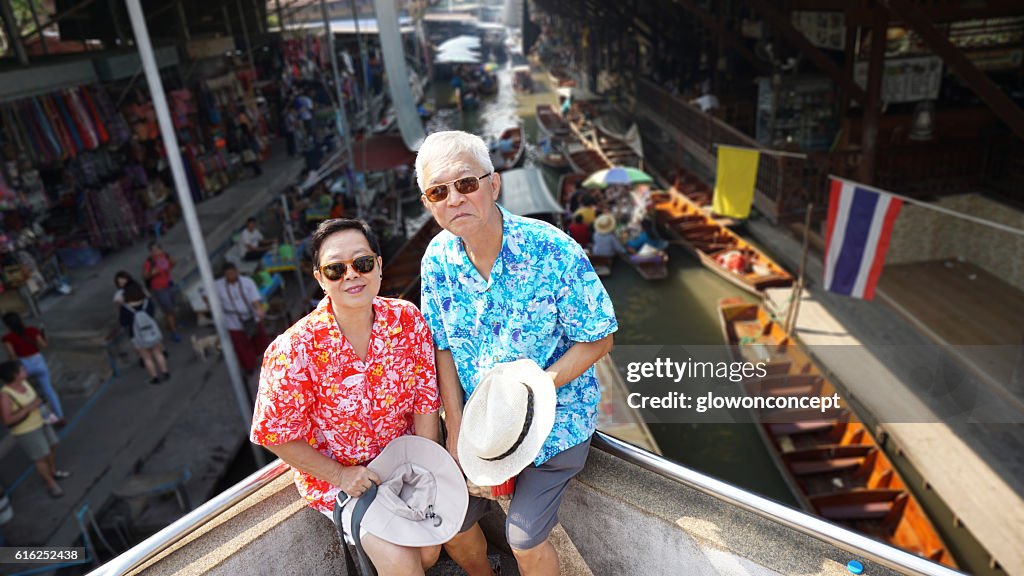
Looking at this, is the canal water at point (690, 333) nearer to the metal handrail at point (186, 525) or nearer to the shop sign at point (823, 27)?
the metal handrail at point (186, 525)

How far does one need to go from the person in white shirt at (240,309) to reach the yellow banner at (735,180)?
7.63 meters

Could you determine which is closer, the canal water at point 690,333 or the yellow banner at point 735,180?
the canal water at point 690,333

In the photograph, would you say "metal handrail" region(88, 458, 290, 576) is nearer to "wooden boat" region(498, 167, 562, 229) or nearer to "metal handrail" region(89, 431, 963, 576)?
"metal handrail" region(89, 431, 963, 576)

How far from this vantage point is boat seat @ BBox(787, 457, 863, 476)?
23.3 ft

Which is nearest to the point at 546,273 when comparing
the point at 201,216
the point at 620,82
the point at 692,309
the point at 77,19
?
the point at 692,309

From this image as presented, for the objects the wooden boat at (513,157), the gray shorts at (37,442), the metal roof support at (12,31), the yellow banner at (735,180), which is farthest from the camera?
the wooden boat at (513,157)

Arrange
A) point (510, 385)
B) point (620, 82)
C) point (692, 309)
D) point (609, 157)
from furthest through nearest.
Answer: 1. point (620, 82)
2. point (609, 157)
3. point (692, 309)
4. point (510, 385)

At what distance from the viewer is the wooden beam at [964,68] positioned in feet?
24.3

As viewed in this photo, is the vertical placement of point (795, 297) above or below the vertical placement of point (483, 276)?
below

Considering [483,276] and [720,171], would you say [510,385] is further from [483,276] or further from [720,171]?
[720,171]

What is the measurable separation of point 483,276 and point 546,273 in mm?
212

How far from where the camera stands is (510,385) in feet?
6.77

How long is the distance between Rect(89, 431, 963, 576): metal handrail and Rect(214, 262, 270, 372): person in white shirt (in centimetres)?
586

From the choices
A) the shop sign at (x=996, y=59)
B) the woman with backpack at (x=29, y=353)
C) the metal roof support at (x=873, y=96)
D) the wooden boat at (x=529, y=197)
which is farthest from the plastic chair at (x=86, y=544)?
the shop sign at (x=996, y=59)
